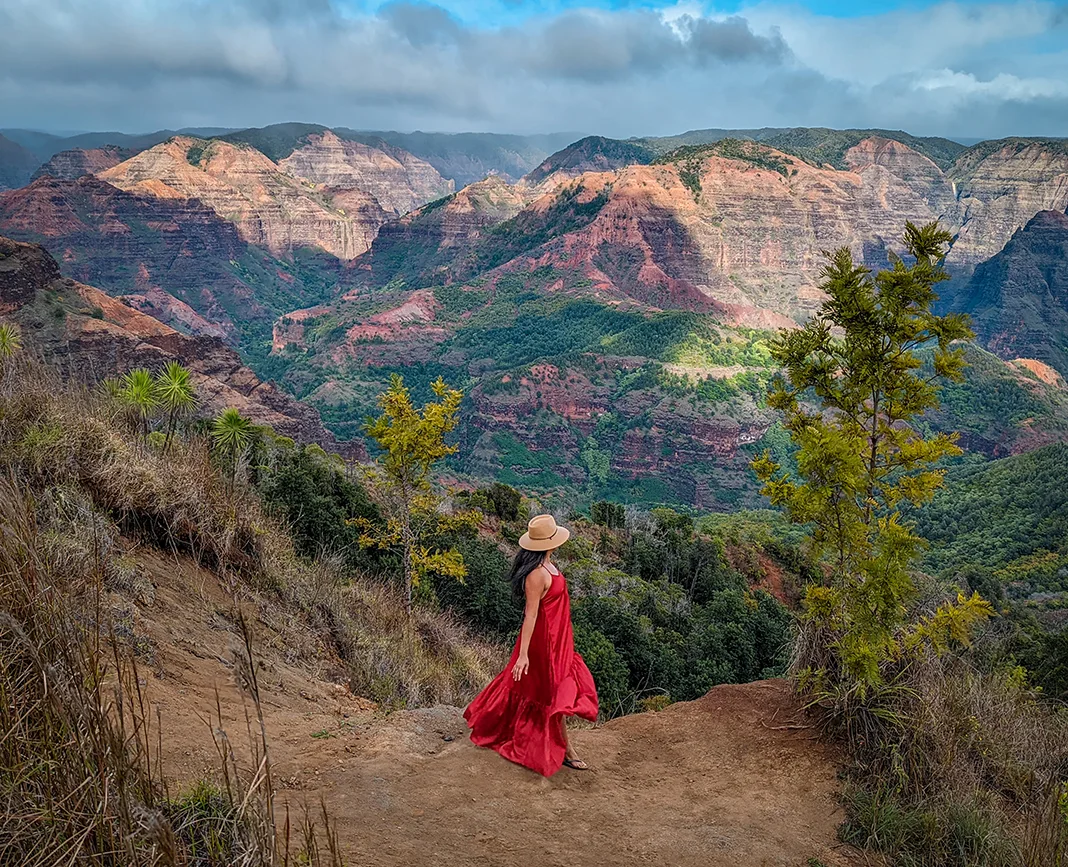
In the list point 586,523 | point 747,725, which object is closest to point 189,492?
point 747,725

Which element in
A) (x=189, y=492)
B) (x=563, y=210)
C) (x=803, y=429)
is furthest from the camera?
(x=563, y=210)

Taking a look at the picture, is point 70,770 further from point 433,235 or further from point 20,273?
point 433,235

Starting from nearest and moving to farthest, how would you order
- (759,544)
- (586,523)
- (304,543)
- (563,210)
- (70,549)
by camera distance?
(70,549)
(304,543)
(586,523)
(759,544)
(563,210)

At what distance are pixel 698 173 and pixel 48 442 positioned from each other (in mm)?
145607

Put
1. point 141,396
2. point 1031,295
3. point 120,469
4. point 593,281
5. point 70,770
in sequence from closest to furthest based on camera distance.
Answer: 1. point 70,770
2. point 120,469
3. point 141,396
4. point 593,281
5. point 1031,295

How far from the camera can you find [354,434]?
93.2 meters

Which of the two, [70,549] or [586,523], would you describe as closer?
[70,549]

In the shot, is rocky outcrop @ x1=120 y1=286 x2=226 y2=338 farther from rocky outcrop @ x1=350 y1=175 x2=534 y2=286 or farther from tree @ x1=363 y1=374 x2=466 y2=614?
tree @ x1=363 y1=374 x2=466 y2=614

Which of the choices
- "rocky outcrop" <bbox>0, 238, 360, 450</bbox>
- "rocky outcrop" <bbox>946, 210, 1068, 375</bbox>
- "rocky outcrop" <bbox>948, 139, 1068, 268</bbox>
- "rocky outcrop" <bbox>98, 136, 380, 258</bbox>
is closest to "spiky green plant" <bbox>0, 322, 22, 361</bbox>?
"rocky outcrop" <bbox>0, 238, 360, 450</bbox>

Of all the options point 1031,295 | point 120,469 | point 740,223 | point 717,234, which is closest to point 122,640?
point 120,469

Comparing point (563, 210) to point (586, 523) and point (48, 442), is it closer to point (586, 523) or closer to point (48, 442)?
point (586, 523)

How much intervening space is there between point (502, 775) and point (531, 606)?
1312 millimetres

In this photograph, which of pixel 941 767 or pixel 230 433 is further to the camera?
pixel 230 433

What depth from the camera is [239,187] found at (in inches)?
7347
